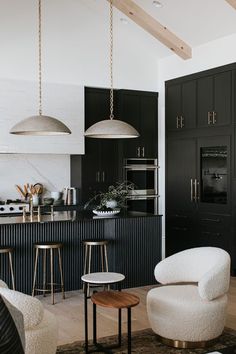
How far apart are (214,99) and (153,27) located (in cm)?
140

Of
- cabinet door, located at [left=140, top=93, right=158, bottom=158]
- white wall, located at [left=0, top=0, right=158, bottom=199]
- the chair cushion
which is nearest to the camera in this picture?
the chair cushion

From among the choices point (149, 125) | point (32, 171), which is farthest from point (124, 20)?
point (32, 171)

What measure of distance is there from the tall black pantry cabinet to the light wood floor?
64.8 inches

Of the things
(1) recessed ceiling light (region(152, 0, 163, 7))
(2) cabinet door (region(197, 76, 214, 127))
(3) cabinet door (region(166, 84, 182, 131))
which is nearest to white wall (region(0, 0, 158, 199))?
(3) cabinet door (region(166, 84, 182, 131))

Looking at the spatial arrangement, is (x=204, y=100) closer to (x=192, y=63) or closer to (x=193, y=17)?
(x=192, y=63)

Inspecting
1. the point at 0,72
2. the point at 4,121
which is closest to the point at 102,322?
the point at 4,121

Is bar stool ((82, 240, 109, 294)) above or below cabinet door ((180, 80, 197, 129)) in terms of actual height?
below

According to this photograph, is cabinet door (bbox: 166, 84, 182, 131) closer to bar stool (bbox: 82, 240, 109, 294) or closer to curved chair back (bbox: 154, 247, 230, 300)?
bar stool (bbox: 82, 240, 109, 294)

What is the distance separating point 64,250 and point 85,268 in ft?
1.11

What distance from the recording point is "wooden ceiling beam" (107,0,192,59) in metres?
7.51

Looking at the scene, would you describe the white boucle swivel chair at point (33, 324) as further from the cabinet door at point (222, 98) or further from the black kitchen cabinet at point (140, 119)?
the black kitchen cabinet at point (140, 119)

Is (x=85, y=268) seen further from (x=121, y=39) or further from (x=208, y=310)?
(x=121, y=39)

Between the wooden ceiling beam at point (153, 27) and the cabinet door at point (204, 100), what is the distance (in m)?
0.60

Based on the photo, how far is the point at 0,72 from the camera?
24.8 feet
